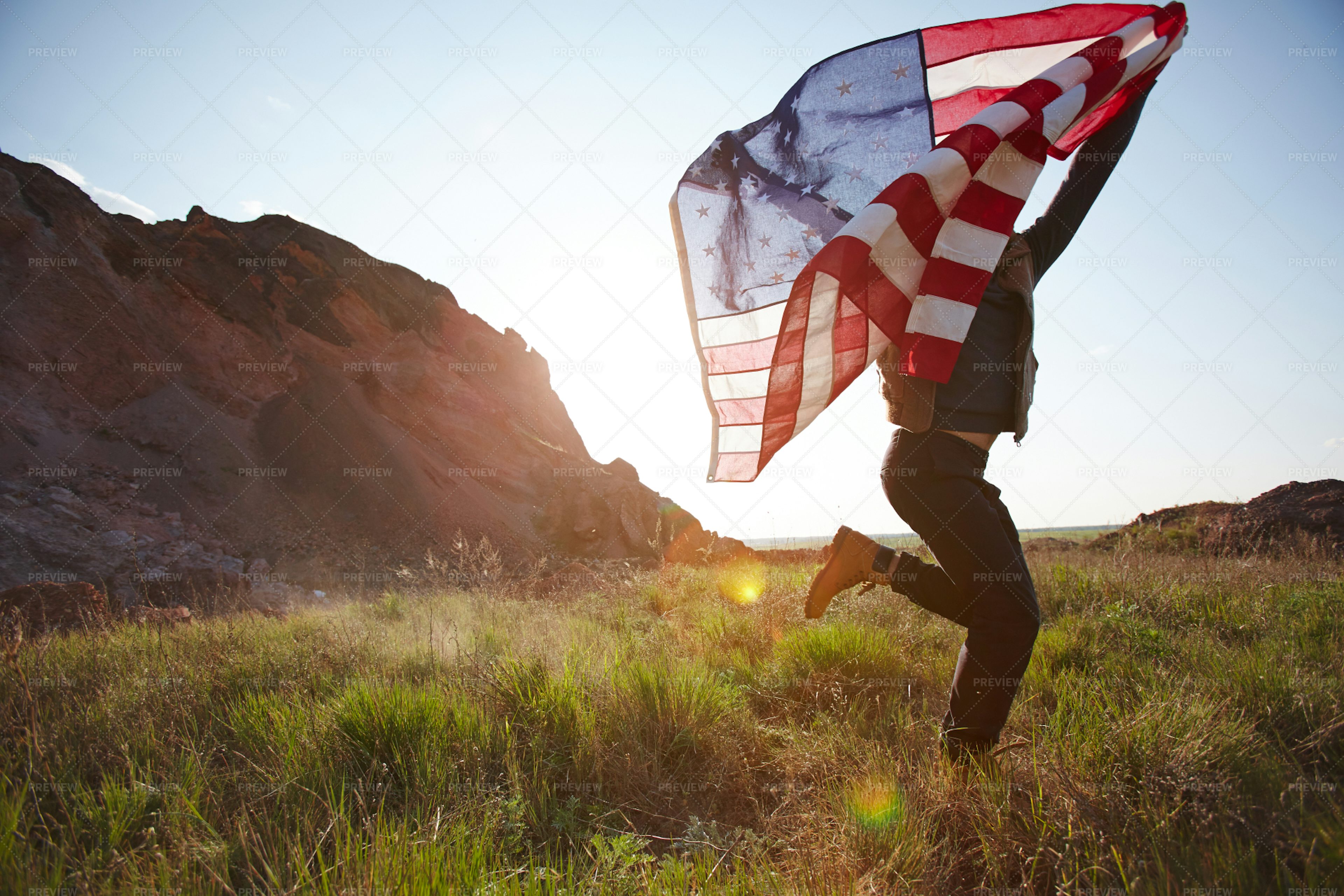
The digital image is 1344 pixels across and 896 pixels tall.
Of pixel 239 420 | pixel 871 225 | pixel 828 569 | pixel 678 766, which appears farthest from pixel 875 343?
pixel 239 420

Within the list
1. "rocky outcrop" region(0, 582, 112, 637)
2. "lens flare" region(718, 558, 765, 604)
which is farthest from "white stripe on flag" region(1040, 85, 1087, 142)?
"rocky outcrop" region(0, 582, 112, 637)

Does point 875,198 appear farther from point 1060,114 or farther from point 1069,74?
point 1069,74

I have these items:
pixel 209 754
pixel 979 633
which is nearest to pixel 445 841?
pixel 209 754

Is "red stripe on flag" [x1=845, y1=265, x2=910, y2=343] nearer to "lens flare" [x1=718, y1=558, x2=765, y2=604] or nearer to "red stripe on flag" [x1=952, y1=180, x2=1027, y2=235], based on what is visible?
"red stripe on flag" [x1=952, y1=180, x2=1027, y2=235]

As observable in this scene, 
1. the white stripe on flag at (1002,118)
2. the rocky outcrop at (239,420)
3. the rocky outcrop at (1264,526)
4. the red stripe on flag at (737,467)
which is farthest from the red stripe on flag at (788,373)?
the rocky outcrop at (1264,526)

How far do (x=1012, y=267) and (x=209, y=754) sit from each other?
146 inches

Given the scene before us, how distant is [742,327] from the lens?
3.11 meters

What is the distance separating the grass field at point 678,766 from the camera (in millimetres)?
1560

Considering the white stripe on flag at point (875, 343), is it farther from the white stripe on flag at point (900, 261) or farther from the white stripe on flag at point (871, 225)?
the white stripe on flag at point (871, 225)

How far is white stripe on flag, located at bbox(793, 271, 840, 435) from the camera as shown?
2.22 m

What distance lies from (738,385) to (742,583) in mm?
4351

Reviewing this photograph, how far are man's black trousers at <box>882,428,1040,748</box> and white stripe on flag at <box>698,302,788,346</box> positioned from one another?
106cm

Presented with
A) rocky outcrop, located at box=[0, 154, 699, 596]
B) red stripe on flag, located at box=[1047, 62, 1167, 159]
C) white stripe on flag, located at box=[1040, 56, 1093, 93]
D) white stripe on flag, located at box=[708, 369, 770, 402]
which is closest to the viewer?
white stripe on flag, located at box=[1040, 56, 1093, 93]

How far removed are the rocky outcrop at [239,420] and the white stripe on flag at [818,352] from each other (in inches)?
303
